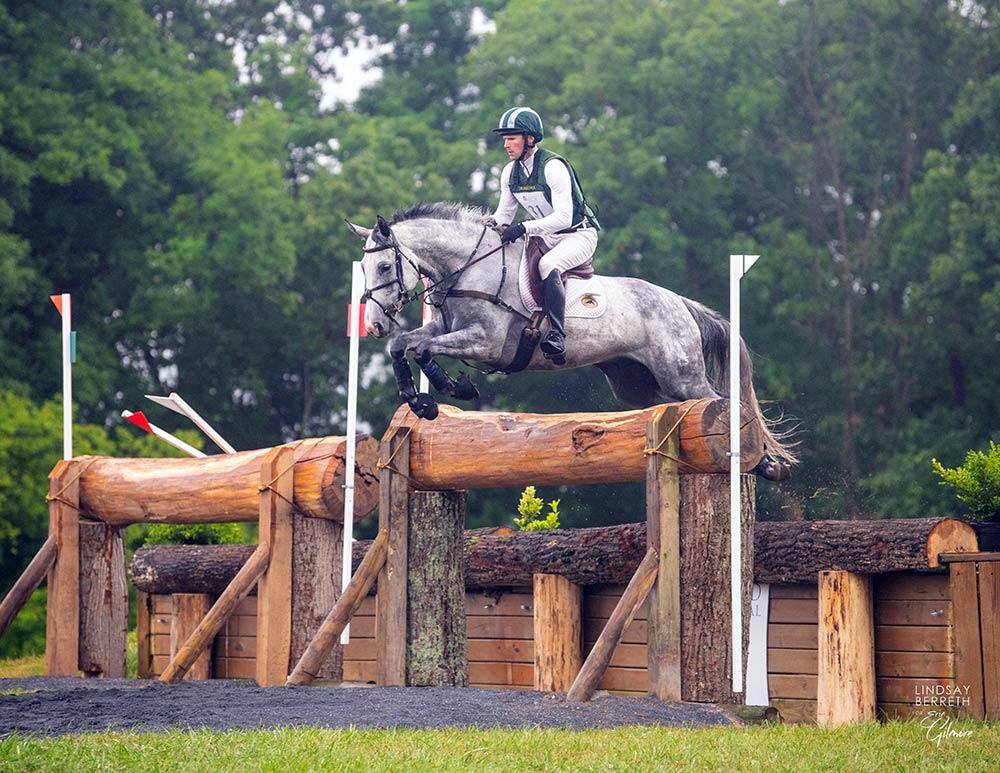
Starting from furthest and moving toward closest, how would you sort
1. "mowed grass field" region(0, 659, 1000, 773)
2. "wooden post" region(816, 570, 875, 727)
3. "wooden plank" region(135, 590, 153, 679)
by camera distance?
"wooden plank" region(135, 590, 153, 679) → "wooden post" region(816, 570, 875, 727) → "mowed grass field" region(0, 659, 1000, 773)

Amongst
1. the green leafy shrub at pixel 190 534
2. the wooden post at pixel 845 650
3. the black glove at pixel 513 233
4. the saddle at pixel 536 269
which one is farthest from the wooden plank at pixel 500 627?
the green leafy shrub at pixel 190 534

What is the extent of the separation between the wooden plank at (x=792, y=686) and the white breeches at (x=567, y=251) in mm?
2645

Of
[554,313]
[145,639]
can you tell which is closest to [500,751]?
[554,313]

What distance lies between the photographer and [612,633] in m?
7.75

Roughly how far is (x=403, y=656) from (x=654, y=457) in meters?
1.98

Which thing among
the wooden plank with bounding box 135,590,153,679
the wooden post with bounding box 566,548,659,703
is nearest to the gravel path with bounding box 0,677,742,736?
the wooden post with bounding box 566,548,659,703

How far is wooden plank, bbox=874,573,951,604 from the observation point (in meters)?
8.26

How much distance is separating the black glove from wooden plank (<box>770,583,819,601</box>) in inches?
98.3

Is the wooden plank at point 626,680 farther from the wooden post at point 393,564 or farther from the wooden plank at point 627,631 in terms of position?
the wooden post at point 393,564

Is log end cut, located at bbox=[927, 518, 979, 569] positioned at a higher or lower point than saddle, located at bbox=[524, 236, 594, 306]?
lower

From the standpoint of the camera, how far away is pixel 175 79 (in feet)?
88.0

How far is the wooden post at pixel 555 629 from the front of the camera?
9.29 m

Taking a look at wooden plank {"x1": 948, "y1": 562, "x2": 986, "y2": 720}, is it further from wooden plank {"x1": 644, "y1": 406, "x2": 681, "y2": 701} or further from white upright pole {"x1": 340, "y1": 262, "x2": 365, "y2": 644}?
white upright pole {"x1": 340, "y1": 262, "x2": 365, "y2": 644}

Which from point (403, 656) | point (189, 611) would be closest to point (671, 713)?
point (403, 656)
